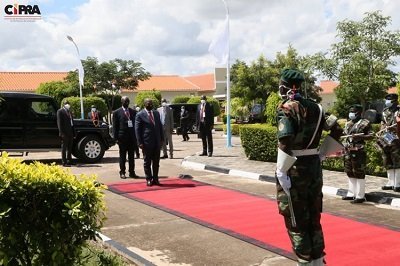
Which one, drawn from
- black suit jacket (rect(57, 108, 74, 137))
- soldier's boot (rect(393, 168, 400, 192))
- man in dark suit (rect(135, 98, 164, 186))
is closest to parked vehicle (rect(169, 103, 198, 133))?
black suit jacket (rect(57, 108, 74, 137))

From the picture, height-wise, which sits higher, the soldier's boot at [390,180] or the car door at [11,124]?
the car door at [11,124]

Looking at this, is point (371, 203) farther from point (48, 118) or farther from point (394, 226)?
point (48, 118)

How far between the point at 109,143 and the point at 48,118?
207cm

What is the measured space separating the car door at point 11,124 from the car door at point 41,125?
183 millimetres

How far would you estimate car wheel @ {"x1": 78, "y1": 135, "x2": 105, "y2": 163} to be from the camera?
14.1 meters

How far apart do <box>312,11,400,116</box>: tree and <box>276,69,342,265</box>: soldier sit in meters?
17.3

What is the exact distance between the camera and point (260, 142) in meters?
12.9

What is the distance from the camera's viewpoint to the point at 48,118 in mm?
13586

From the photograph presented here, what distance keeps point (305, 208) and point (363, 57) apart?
18019 millimetres

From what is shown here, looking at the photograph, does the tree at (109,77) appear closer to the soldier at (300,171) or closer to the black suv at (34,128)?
the black suv at (34,128)

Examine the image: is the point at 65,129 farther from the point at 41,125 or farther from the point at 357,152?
the point at 357,152

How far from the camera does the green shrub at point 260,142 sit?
12.5 m

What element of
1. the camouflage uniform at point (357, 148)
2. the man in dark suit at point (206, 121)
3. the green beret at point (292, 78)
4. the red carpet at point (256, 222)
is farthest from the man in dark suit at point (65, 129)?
the green beret at point (292, 78)

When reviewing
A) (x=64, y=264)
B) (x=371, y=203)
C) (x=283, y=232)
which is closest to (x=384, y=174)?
(x=371, y=203)
